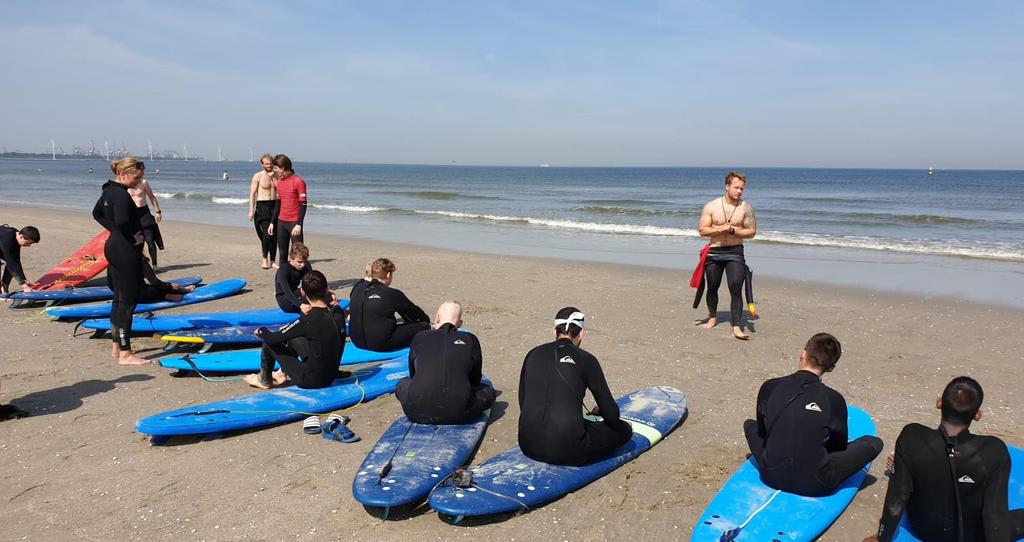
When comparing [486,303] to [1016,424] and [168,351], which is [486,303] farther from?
[1016,424]

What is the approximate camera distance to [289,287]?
8258mm

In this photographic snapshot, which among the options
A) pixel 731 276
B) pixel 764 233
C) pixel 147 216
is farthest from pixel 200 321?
pixel 764 233

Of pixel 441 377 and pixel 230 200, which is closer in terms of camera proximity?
pixel 441 377

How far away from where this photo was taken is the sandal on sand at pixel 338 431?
512 cm

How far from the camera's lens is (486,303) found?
10.1 m

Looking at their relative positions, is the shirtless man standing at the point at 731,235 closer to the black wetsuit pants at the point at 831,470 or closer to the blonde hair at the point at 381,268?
the blonde hair at the point at 381,268

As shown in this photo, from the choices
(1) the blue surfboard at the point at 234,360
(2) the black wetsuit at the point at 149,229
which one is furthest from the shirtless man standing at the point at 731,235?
(2) the black wetsuit at the point at 149,229

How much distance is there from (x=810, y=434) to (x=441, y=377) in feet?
8.00

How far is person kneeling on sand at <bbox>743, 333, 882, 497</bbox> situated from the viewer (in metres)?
3.96

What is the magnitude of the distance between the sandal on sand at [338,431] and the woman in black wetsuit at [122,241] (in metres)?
2.68

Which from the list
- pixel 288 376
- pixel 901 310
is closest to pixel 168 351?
pixel 288 376

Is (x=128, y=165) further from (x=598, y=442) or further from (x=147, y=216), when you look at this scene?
(x=598, y=442)

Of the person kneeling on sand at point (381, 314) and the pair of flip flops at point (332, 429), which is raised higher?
the person kneeling on sand at point (381, 314)

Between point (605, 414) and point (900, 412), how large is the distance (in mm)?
3070
